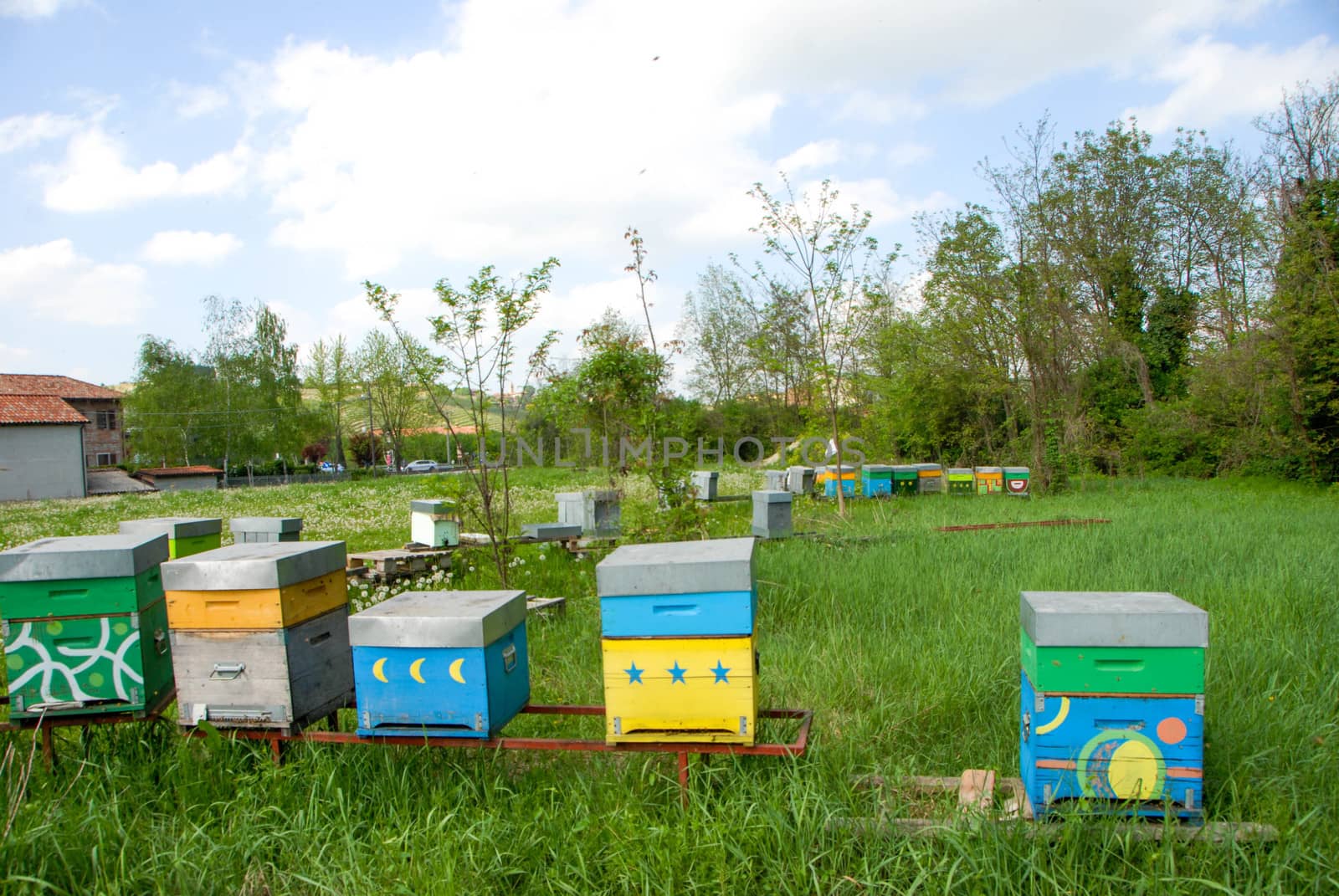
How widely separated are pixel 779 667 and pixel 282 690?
2358 mm

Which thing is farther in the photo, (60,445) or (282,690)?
(60,445)

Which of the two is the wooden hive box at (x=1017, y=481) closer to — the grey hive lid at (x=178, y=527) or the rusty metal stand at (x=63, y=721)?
the grey hive lid at (x=178, y=527)

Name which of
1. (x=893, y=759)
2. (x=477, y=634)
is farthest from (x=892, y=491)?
(x=477, y=634)

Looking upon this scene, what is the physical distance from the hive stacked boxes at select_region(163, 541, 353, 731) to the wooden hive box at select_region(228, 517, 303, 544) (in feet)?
10.6

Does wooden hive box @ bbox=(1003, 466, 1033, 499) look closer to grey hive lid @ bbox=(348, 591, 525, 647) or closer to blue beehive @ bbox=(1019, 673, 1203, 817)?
blue beehive @ bbox=(1019, 673, 1203, 817)

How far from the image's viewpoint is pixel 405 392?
37.5m

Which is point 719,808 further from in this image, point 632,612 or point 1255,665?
point 1255,665

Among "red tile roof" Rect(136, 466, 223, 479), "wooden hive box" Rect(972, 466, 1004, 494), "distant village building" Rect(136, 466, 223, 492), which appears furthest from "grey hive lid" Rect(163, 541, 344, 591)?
"red tile roof" Rect(136, 466, 223, 479)

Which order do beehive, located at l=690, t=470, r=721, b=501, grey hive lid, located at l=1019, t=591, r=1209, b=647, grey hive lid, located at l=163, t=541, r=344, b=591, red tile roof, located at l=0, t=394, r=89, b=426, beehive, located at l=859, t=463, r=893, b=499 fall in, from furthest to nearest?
red tile roof, located at l=0, t=394, r=89, b=426
beehive, located at l=859, t=463, r=893, b=499
beehive, located at l=690, t=470, r=721, b=501
grey hive lid, located at l=163, t=541, r=344, b=591
grey hive lid, located at l=1019, t=591, r=1209, b=647

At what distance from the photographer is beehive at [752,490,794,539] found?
8.34m

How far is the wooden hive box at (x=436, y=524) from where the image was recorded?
284 inches

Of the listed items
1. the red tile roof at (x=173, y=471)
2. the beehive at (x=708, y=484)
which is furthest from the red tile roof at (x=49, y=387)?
the beehive at (x=708, y=484)

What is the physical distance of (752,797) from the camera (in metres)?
2.89

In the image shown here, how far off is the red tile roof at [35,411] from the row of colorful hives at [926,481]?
30429 millimetres
